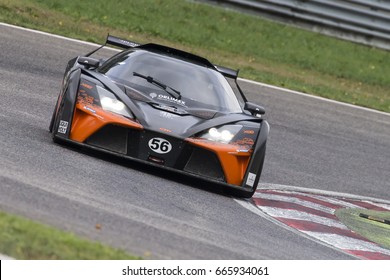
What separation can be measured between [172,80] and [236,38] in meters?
10.2

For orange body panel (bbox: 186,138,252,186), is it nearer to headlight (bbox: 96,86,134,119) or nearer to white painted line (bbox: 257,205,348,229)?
white painted line (bbox: 257,205,348,229)

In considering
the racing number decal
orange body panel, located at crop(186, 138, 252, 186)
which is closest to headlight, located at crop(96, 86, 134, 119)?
the racing number decal

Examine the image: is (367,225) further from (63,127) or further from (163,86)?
(63,127)

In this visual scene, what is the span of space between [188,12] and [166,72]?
10788mm

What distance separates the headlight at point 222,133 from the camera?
33.2 feet

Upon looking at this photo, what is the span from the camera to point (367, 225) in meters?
11.0

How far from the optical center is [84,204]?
784cm

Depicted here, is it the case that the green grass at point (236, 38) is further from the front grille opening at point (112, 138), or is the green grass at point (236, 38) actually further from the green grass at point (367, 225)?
the front grille opening at point (112, 138)

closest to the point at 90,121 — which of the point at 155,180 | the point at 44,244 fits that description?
the point at 155,180

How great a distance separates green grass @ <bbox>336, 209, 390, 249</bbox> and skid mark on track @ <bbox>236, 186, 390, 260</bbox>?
0.33ft

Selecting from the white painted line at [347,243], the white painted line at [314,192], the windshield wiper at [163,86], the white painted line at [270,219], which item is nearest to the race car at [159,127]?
the windshield wiper at [163,86]

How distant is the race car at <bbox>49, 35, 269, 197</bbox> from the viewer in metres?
9.92

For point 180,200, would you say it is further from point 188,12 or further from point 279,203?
point 188,12
